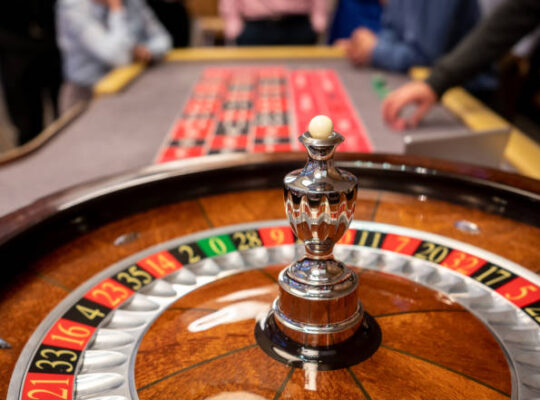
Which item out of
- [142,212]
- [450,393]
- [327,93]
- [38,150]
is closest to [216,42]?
[327,93]

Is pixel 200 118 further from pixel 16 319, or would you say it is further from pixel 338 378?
pixel 338 378

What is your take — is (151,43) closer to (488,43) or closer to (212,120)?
(212,120)

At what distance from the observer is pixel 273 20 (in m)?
5.09

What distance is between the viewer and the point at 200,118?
2158mm

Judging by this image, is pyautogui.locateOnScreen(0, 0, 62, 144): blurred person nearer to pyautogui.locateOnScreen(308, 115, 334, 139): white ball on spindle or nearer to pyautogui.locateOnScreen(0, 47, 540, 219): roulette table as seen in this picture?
pyautogui.locateOnScreen(0, 47, 540, 219): roulette table

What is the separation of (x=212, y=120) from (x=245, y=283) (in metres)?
1.33

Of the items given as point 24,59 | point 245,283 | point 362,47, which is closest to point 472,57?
point 362,47

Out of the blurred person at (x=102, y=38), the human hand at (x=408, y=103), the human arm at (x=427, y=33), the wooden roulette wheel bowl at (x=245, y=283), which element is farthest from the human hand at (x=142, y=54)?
the wooden roulette wheel bowl at (x=245, y=283)

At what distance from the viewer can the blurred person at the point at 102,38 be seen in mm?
3406

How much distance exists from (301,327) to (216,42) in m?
9.14

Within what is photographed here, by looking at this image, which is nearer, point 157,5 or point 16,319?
point 16,319

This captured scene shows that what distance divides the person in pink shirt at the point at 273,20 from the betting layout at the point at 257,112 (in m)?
2.19

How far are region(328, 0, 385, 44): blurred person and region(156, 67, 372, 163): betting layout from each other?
4133mm

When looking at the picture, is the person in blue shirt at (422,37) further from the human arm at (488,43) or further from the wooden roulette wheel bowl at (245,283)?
the wooden roulette wheel bowl at (245,283)
